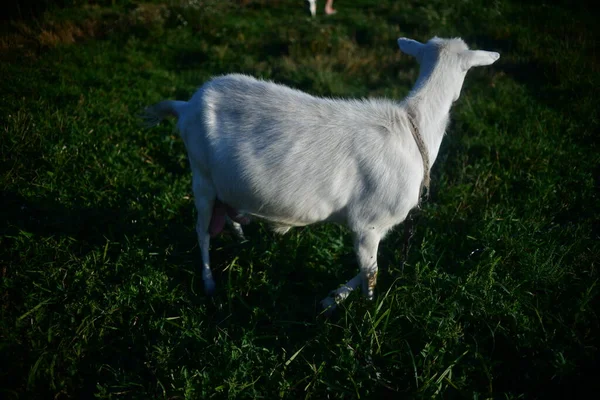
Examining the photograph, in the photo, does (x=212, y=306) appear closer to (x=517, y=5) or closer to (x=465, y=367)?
(x=465, y=367)

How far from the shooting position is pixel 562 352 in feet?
8.27

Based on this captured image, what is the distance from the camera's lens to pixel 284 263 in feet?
10.8

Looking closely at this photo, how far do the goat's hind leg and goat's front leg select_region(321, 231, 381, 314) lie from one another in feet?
3.15

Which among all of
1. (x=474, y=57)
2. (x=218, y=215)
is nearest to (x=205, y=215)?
(x=218, y=215)

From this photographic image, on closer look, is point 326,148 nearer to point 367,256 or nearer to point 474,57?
point 367,256

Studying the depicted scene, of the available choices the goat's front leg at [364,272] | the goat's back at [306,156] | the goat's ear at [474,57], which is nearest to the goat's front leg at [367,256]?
the goat's front leg at [364,272]

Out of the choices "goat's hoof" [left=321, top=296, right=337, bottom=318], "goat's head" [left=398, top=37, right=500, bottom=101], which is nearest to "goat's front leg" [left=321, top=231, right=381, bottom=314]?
"goat's hoof" [left=321, top=296, right=337, bottom=318]

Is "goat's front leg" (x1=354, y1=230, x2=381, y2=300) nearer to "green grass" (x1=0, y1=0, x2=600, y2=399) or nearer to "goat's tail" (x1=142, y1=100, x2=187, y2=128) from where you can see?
"green grass" (x1=0, y1=0, x2=600, y2=399)

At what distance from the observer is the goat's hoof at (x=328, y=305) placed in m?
2.93

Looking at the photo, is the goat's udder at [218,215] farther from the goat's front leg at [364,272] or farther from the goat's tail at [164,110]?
the goat's front leg at [364,272]

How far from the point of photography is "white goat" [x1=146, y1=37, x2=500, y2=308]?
8.61ft

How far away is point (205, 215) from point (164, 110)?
1.01m

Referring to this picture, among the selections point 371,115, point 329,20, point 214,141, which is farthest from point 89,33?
point 371,115

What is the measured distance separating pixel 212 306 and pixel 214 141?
1.29 meters
